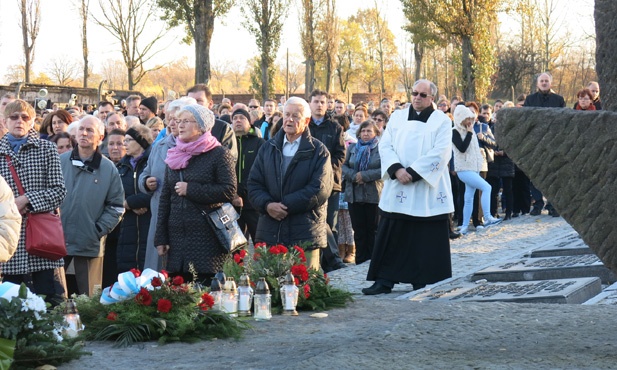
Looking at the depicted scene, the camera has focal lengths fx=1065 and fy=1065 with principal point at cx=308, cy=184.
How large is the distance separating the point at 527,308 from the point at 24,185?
152 inches

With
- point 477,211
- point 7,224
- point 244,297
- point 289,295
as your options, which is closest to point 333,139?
point 477,211

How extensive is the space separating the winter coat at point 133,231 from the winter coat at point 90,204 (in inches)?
12.2

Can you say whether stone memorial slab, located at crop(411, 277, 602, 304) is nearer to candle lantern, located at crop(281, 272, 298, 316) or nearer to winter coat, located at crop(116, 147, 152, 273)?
candle lantern, located at crop(281, 272, 298, 316)

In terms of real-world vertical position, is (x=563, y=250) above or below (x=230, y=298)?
below

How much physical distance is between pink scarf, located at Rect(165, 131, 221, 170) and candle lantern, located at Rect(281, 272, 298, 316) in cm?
147

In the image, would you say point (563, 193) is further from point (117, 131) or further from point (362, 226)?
point (362, 226)

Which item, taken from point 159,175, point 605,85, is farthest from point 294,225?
point 605,85

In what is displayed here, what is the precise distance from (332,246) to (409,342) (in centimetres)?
688

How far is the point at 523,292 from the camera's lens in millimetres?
8977

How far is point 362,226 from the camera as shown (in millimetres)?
13852

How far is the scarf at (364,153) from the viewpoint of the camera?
44.9 feet

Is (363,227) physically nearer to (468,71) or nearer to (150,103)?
(150,103)

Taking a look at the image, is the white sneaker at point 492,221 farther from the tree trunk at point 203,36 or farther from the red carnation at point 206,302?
the tree trunk at point 203,36

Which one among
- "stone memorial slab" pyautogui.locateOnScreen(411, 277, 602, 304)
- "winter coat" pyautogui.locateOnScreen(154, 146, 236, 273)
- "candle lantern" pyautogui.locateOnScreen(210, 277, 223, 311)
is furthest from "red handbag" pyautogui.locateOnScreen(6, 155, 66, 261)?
"stone memorial slab" pyautogui.locateOnScreen(411, 277, 602, 304)
